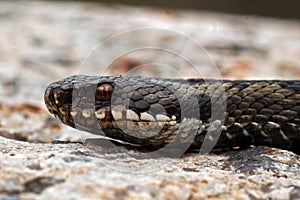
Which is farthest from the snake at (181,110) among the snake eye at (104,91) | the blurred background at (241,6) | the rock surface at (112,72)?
the blurred background at (241,6)

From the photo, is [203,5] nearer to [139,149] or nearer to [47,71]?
[47,71]

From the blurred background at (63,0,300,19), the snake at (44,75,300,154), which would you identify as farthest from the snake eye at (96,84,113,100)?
the blurred background at (63,0,300,19)

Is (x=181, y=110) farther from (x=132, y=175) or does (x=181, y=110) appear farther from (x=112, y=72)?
(x=112, y=72)

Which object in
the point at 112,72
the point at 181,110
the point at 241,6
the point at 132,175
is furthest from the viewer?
the point at 241,6

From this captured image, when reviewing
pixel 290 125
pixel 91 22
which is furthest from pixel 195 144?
pixel 91 22

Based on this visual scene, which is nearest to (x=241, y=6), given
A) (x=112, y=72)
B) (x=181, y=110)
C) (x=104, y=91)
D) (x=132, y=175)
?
(x=112, y=72)

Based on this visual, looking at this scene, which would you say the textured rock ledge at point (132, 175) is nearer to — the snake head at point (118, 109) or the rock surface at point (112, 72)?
the rock surface at point (112, 72)
